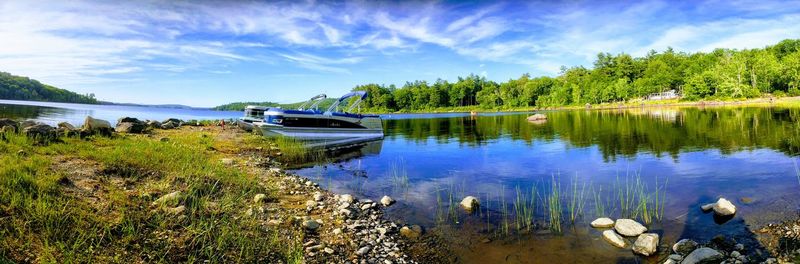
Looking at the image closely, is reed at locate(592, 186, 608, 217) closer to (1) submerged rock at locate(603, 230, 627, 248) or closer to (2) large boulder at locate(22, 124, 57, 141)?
(1) submerged rock at locate(603, 230, 627, 248)

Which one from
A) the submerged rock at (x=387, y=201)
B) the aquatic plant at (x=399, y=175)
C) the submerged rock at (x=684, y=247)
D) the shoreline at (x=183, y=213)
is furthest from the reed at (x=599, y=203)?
the aquatic plant at (x=399, y=175)

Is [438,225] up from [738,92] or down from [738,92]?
down

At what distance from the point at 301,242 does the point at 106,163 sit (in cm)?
845

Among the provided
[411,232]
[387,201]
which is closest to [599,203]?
[411,232]

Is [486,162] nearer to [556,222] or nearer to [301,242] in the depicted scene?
[556,222]

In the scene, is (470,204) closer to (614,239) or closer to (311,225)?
(614,239)

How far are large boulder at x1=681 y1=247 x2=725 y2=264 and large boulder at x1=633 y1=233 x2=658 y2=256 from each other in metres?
0.76

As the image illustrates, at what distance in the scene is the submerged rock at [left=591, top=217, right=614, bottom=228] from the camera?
34.2ft

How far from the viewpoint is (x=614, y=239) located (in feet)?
30.5

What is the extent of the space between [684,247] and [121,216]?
1233 centimetres

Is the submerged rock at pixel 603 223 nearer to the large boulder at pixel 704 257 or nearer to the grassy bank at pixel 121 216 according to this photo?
the large boulder at pixel 704 257

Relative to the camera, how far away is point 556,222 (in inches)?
429

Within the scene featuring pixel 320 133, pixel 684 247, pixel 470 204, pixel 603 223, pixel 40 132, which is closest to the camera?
pixel 684 247

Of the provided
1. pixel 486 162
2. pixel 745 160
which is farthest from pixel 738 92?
pixel 486 162
